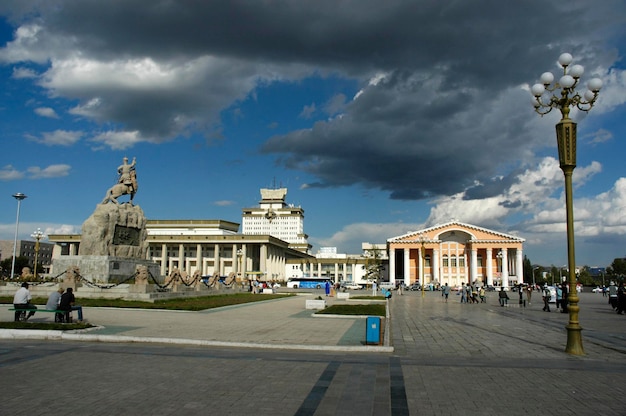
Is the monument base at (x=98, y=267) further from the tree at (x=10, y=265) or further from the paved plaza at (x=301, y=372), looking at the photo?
the tree at (x=10, y=265)

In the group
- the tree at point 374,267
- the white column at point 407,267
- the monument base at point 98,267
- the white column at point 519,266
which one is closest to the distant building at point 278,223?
the white column at point 407,267

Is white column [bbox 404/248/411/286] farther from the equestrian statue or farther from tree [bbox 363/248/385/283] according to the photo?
the equestrian statue

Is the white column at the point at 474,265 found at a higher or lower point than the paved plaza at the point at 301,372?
higher

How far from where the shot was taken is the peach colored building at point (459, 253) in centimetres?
11150

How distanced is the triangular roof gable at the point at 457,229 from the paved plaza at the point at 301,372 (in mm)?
99954

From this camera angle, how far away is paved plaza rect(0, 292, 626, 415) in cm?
727

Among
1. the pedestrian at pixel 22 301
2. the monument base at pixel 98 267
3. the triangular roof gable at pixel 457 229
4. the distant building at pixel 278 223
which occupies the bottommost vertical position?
the pedestrian at pixel 22 301

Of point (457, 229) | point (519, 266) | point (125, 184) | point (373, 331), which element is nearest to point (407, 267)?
point (457, 229)

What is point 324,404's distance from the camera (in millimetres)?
7391

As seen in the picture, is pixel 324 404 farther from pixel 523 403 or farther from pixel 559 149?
pixel 559 149

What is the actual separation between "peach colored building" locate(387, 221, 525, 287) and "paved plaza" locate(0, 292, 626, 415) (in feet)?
327

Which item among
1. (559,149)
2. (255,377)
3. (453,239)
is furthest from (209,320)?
(453,239)

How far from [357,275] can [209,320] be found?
375 feet

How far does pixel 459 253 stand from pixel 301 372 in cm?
11245
